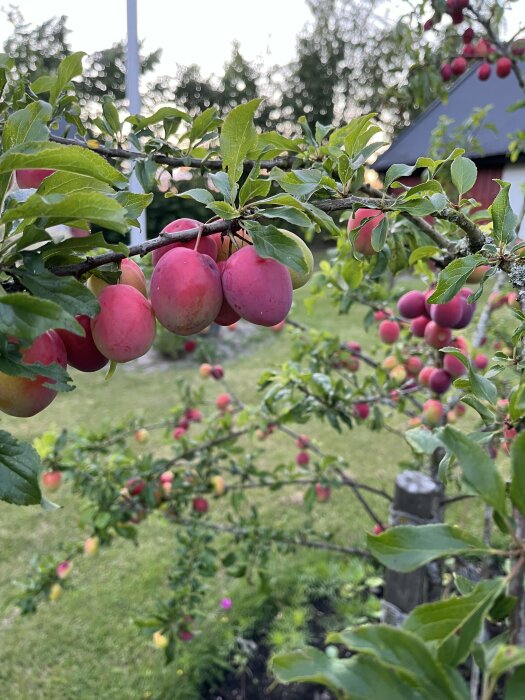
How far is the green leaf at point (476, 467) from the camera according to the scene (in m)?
0.31

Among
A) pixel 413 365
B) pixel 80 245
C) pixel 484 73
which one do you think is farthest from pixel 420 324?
pixel 484 73

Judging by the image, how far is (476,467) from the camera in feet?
1.02

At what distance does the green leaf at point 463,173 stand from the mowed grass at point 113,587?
0.92 metres

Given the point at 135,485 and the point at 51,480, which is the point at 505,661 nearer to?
the point at 135,485

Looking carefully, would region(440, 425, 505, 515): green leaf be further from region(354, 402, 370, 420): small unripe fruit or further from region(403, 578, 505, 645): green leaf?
region(354, 402, 370, 420): small unripe fruit

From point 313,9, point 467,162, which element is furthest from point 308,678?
point 313,9

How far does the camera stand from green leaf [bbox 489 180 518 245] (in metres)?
0.55

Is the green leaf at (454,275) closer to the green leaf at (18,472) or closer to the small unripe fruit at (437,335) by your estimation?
the green leaf at (18,472)

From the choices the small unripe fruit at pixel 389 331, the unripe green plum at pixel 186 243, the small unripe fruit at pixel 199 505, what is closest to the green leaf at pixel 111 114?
the unripe green plum at pixel 186 243

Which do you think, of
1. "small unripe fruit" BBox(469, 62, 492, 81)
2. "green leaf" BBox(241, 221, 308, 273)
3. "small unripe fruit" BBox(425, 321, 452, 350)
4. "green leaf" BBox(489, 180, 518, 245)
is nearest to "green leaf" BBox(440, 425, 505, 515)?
"green leaf" BBox(241, 221, 308, 273)

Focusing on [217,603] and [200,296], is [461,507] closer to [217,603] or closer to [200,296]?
[217,603]

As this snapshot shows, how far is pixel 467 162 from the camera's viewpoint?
2.02 feet

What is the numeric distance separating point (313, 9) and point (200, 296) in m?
14.3

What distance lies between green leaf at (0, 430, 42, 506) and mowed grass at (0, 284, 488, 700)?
73cm
